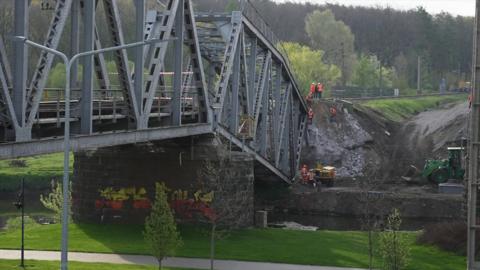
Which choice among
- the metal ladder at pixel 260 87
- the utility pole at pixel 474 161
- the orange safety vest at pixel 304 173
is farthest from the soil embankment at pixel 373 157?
the utility pole at pixel 474 161

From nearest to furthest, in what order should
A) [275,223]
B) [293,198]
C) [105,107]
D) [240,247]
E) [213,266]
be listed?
[105,107]
[213,266]
[240,247]
[275,223]
[293,198]

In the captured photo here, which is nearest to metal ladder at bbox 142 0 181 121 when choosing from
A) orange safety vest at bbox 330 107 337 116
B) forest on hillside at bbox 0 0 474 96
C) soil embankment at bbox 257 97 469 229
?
soil embankment at bbox 257 97 469 229

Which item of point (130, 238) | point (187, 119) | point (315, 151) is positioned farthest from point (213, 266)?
point (315, 151)

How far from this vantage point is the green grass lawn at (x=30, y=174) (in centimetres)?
8331

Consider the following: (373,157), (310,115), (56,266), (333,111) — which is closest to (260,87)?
(56,266)

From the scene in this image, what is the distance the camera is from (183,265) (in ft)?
124

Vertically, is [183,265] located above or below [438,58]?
below

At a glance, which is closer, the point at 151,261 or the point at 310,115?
the point at 151,261

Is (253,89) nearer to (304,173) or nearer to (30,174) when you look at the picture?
(304,173)

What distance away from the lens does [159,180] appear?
4709 cm

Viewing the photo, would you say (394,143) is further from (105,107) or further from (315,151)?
(105,107)

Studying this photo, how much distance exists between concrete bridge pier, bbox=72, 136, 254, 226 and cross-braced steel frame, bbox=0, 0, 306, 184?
1739mm

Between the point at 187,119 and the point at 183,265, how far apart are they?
10749 millimetres

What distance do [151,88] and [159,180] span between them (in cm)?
1241
